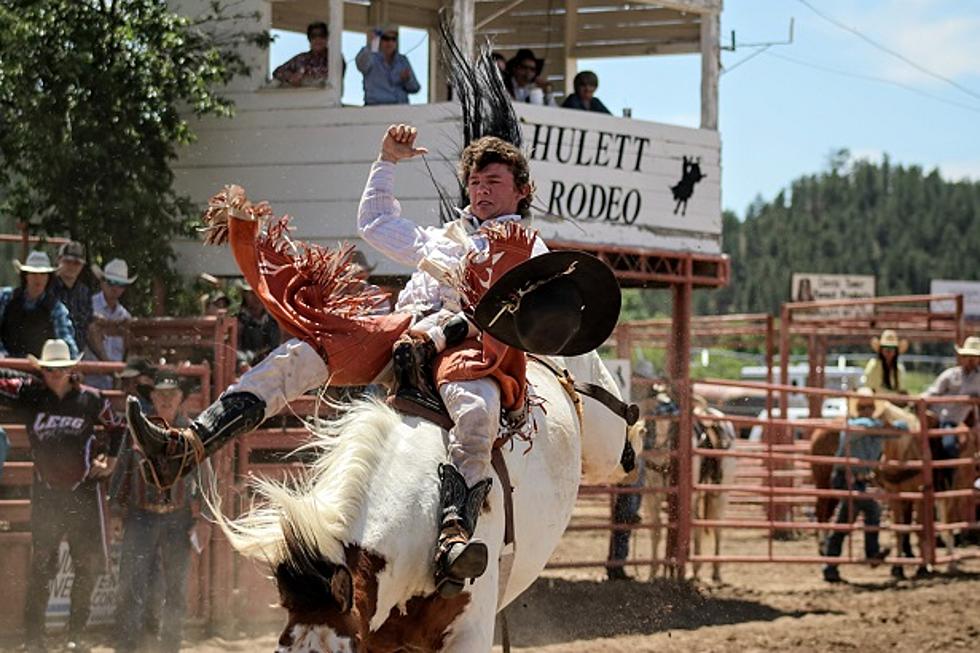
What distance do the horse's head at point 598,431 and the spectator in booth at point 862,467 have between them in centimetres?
706

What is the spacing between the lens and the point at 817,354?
16.9 meters

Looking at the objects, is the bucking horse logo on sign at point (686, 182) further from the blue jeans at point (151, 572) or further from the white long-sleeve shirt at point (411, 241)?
the white long-sleeve shirt at point (411, 241)

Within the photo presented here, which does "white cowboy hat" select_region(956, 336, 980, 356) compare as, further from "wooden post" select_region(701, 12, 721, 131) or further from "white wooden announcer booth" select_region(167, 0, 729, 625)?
"wooden post" select_region(701, 12, 721, 131)

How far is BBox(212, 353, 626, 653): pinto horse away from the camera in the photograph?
13.0ft

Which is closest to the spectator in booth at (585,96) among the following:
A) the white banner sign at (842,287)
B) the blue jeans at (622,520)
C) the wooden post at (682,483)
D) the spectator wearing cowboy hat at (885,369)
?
the wooden post at (682,483)

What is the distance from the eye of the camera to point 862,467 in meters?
13.3

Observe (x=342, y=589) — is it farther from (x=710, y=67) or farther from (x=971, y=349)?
(x=971, y=349)

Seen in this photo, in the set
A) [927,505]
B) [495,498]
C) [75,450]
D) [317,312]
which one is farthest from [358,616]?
[927,505]

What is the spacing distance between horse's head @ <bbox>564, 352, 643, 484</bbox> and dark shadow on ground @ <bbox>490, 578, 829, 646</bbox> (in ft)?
10.7

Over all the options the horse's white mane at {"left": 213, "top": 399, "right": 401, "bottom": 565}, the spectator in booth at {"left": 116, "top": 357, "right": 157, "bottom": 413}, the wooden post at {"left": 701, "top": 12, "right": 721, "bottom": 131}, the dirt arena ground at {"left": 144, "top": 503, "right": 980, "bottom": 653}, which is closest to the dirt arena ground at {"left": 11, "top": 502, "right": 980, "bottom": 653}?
the dirt arena ground at {"left": 144, "top": 503, "right": 980, "bottom": 653}

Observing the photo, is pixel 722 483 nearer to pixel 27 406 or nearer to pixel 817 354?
pixel 817 354

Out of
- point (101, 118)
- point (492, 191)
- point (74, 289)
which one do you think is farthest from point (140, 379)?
point (492, 191)

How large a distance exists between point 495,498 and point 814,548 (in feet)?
35.7

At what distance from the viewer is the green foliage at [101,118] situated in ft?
33.1
